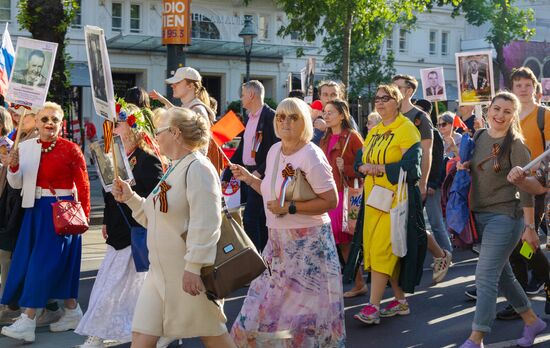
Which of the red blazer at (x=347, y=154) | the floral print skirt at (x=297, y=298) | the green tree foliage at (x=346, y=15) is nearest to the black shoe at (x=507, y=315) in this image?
the red blazer at (x=347, y=154)

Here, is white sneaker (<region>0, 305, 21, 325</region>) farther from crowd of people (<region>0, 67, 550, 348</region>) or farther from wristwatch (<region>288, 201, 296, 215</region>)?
wristwatch (<region>288, 201, 296, 215</region>)

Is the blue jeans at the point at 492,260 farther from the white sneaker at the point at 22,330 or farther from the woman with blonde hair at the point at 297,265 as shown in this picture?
the white sneaker at the point at 22,330

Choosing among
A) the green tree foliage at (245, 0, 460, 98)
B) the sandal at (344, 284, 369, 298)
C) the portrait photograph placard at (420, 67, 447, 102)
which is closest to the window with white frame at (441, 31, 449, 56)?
the green tree foliage at (245, 0, 460, 98)

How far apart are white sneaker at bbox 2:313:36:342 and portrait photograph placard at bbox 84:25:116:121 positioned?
6.45ft

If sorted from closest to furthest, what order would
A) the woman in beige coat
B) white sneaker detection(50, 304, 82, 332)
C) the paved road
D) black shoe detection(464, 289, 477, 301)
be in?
1. the woman in beige coat
2. the paved road
3. white sneaker detection(50, 304, 82, 332)
4. black shoe detection(464, 289, 477, 301)

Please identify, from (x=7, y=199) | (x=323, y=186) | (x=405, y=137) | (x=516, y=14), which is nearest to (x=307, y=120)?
(x=323, y=186)

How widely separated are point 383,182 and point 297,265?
1835 mm

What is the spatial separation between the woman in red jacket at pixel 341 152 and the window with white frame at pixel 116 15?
3006cm

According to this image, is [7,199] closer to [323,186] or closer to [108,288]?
[108,288]

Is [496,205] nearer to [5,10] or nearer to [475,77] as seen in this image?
[475,77]

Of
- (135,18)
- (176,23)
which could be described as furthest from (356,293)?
(135,18)

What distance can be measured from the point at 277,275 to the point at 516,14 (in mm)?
31067

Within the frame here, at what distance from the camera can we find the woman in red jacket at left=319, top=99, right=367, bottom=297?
27.3 ft

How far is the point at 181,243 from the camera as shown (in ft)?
15.3
